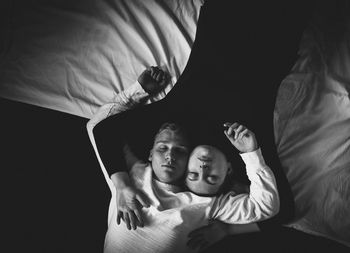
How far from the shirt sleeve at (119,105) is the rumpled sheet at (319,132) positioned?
0.46 m

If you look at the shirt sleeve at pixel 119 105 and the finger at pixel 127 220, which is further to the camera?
the shirt sleeve at pixel 119 105

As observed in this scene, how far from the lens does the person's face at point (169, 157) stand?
0.98 metres

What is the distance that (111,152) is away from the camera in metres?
1.03

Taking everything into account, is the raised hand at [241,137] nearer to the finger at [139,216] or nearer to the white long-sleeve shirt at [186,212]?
the white long-sleeve shirt at [186,212]

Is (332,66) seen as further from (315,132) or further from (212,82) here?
(212,82)

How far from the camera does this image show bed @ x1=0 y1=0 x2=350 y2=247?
3.42 feet

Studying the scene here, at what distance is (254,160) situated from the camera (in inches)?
Answer: 37.7

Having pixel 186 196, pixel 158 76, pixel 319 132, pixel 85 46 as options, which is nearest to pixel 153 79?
pixel 158 76

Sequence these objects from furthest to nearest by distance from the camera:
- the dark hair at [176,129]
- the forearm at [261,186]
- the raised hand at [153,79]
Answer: the raised hand at [153,79] → the dark hair at [176,129] → the forearm at [261,186]

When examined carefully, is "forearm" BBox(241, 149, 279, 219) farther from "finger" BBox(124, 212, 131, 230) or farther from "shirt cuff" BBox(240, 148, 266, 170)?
"finger" BBox(124, 212, 131, 230)

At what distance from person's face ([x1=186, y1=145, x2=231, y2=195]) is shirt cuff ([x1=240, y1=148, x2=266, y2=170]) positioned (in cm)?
6

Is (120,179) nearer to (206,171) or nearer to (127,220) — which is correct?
(127,220)

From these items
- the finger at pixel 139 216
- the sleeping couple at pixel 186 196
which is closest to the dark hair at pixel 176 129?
the sleeping couple at pixel 186 196

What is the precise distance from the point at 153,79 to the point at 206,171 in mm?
384
